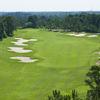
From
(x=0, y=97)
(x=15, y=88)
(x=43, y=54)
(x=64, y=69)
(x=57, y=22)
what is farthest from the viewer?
(x=57, y=22)

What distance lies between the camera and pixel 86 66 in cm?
4225

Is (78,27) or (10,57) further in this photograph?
(78,27)

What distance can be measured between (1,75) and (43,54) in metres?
20.2

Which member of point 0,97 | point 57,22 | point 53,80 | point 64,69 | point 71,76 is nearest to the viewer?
point 0,97

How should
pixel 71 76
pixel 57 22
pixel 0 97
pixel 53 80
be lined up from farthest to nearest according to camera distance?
1. pixel 57 22
2. pixel 71 76
3. pixel 53 80
4. pixel 0 97

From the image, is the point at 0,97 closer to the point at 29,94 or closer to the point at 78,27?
the point at 29,94

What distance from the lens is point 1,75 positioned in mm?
36125

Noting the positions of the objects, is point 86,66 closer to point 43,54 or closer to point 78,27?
point 43,54

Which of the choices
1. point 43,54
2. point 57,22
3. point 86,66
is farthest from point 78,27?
point 86,66

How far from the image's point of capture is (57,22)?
150m

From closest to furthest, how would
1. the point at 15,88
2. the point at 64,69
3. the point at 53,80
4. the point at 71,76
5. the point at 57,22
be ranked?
the point at 15,88, the point at 53,80, the point at 71,76, the point at 64,69, the point at 57,22

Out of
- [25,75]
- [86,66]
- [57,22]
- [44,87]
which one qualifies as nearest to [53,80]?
[44,87]

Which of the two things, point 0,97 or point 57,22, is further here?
point 57,22

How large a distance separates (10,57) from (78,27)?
268 feet
